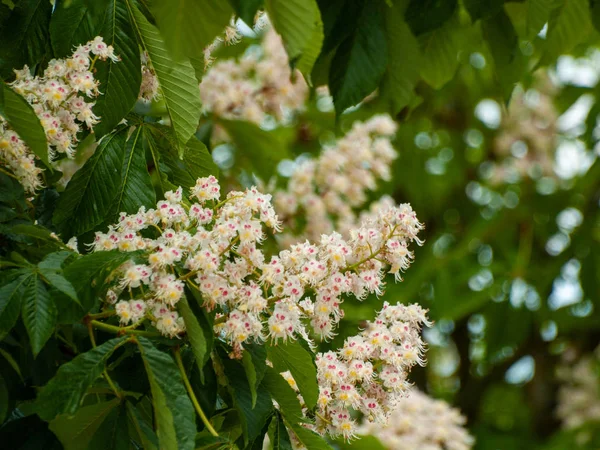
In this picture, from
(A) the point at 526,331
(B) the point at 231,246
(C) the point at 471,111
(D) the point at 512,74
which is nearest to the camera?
(B) the point at 231,246

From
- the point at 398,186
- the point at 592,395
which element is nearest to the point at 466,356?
the point at 592,395

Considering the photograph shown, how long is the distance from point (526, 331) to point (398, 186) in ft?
3.96

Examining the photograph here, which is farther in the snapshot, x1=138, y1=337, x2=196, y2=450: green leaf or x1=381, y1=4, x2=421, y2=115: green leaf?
x1=381, y1=4, x2=421, y2=115: green leaf

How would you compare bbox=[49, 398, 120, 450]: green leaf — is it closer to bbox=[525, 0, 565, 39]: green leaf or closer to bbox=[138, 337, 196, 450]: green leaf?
bbox=[138, 337, 196, 450]: green leaf

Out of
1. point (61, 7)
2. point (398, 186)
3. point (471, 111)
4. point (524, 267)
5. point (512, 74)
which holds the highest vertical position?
point (471, 111)

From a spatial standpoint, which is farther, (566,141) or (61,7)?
(566,141)

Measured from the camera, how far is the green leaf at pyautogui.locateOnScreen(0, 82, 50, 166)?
1.61 meters

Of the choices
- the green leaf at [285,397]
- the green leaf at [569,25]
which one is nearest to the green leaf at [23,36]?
the green leaf at [285,397]

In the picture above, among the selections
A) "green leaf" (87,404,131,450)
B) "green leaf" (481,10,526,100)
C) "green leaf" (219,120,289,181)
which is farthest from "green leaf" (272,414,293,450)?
"green leaf" (219,120,289,181)

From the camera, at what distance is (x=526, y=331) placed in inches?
216

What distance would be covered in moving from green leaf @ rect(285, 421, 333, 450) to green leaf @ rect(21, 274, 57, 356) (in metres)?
0.47

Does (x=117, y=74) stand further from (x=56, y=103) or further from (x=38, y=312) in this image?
(x=38, y=312)

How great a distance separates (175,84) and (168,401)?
68cm

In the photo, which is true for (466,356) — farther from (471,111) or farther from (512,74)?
(512,74)
